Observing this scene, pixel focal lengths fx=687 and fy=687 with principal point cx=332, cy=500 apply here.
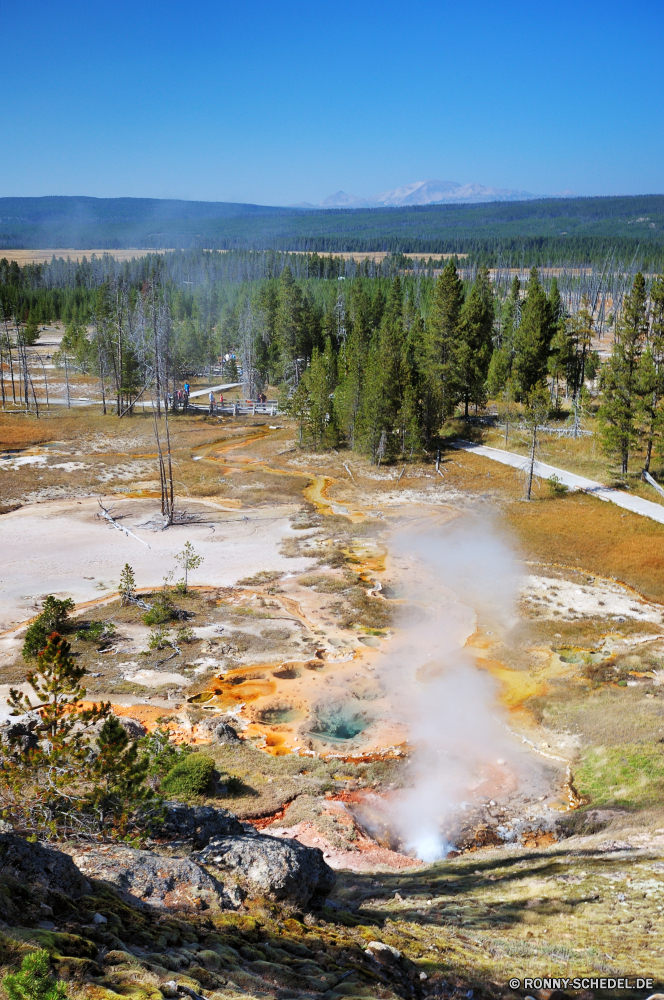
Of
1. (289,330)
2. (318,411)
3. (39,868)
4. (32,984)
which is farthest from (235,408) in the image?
(32,984)

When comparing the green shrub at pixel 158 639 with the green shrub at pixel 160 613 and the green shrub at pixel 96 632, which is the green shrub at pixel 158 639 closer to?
the green shrub at pixel 160 613

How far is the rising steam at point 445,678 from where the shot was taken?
18.4 m

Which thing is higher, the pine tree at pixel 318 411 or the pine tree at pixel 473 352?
the pine tree at pixel 473 352

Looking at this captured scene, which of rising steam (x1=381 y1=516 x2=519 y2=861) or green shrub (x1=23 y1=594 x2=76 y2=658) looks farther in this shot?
green shrub (x1=23 y1=594 x2=76 y2=658)

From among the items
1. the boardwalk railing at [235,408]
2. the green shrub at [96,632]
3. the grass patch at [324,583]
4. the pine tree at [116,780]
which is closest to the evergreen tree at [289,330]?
the boardwalk railing at [235,408]

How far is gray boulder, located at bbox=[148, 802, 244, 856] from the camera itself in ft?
41.4

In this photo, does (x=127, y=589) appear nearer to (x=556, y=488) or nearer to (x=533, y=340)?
(x=556, y=488)

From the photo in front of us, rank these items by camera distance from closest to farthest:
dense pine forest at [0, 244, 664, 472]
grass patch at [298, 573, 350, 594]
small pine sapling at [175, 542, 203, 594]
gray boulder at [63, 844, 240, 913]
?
gray boulder at [63, 844, 240, 913] → small pine sapling at [175, 542, 203, 594] → grass patch at [298, 573, 350, 594] → dense pine forest at [0, 244, 664, 472]

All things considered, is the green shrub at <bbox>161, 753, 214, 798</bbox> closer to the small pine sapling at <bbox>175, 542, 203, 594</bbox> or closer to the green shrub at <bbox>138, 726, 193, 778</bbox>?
the green shrub at <bbox>138, 726, 193, 778</bbox>

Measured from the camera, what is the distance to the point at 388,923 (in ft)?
38.0

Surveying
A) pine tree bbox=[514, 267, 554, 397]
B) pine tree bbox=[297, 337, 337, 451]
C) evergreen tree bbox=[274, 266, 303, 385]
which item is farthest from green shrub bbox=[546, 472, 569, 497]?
evergreen tree bbox=[274, 266, 303, 385]

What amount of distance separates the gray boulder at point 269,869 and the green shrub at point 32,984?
5.22 m

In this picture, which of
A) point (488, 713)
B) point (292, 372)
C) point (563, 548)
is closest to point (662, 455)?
point (563, 548)

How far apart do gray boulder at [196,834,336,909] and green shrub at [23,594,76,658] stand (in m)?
14.8
